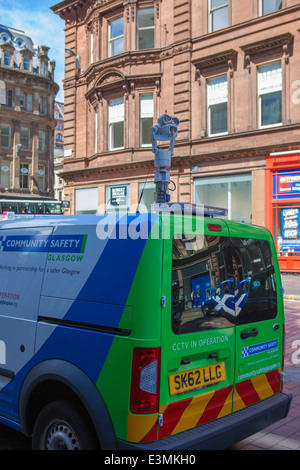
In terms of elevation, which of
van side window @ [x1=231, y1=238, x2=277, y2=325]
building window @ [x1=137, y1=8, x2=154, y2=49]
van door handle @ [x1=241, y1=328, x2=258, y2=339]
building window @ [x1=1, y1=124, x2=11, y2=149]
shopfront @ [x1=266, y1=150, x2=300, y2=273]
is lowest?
van door handle @ [x1=241, y1=328, x2=258, y2=339]

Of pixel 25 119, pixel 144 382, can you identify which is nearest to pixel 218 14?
pixel 144 382

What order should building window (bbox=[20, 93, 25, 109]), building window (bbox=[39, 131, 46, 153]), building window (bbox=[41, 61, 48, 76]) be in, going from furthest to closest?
building window (bbox=[41, 61, 48, 76]), building window (bbox=[39, 131, 46, 153]), building window (bbox=[20, 93, 25, 109])

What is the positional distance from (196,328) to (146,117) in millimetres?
19187

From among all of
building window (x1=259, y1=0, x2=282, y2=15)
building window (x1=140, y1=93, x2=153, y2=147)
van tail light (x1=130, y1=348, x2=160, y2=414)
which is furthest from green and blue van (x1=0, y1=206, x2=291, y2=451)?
building window (x1=140, y1=93, x2=153, y2=147)

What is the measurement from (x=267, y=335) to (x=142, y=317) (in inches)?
59.1

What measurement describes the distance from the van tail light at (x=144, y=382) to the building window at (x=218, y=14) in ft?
62.7

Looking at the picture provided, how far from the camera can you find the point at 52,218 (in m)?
3.83

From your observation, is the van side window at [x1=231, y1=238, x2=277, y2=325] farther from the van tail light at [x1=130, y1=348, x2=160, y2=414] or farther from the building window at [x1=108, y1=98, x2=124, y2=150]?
the building window at [x1=108, y1=98, x2=124, y2=150]

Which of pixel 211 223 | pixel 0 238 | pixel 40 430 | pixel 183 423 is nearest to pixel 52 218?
pixel 0 238

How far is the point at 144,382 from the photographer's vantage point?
9.58ft

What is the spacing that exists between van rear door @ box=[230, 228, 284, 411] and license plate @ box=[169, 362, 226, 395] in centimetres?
24

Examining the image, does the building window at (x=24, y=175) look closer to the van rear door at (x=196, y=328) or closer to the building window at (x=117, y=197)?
the building window at (x=117, y=197)

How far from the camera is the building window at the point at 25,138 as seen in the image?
5738 centimetres

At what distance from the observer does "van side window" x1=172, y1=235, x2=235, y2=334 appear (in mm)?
3160
